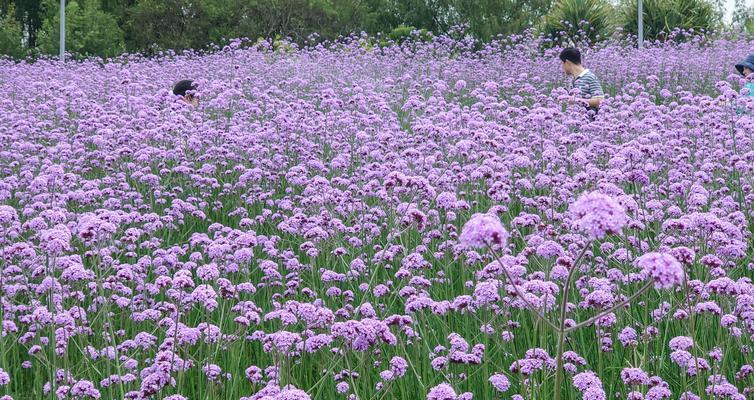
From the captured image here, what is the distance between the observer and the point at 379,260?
482 centimetres

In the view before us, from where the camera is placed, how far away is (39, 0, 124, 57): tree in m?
29.0

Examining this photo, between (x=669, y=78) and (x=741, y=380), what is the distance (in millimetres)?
10657

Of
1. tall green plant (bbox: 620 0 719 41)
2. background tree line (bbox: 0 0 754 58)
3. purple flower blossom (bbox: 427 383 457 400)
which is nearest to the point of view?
purple flower blossom (bbox: 427 383 457 400)

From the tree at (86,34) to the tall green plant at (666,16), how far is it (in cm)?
1689

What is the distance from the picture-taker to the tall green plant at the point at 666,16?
23.1m

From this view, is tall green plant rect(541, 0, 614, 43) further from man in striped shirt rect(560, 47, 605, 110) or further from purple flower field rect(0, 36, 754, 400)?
purple flower field rect(0, 36, 754, 400)

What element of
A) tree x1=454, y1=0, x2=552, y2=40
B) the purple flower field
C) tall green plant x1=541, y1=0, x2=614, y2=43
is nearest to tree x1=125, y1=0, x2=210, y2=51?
tree x1=454, y1=0, x2=552, y2=40

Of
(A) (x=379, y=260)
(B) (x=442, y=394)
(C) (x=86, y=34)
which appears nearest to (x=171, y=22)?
(C) (x=86, y=34)

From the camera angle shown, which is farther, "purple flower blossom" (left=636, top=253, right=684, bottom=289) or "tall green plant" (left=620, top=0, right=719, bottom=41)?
"tall green plant" (left=620, top=0, right=719, bottom=41)

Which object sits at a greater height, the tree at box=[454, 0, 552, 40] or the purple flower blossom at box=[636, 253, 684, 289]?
the tree at box=[454, 0, 552, 40]

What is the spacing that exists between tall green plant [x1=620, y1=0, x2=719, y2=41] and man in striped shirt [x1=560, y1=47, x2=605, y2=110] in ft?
40.2

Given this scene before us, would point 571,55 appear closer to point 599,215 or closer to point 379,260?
point 379,260

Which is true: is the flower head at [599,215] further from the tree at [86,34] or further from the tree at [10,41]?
the tree at [10,41]

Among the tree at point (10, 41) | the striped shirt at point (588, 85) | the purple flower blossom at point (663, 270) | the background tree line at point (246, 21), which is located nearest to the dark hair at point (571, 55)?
the striped shirt at point (588, 85)
